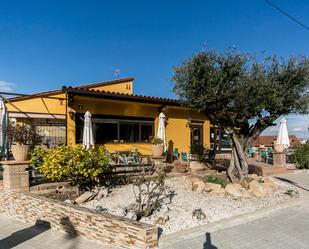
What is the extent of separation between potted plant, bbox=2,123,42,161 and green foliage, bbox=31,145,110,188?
302 mm

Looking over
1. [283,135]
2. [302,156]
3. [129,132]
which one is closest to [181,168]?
[129,132]

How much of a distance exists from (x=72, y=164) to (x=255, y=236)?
496cm

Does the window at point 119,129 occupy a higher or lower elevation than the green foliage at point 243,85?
lower

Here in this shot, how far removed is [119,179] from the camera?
35.5 feet

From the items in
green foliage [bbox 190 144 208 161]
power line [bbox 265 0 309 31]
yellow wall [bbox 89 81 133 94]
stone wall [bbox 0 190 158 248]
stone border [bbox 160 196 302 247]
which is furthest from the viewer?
yellow wall [bbox 89 81 133 94]

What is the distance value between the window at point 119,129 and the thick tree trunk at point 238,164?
262 inches

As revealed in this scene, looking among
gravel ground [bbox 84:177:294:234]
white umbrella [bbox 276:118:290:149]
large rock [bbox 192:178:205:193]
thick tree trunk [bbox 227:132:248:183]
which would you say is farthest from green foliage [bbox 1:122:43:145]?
white umbrella [bbox 276:118:290:149]

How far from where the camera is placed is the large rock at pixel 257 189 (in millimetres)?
10016

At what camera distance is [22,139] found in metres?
9.81

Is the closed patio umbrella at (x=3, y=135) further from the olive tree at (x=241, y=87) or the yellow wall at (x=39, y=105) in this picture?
the olive tree at (x=241, y=87)

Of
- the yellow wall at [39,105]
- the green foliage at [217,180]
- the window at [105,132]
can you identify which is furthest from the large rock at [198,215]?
the yellow wall at [39,105]

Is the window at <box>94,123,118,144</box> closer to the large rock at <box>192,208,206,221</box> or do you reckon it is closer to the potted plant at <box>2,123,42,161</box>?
the potted plant at <box>2,123,42,161</box>

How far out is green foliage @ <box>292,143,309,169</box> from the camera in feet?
60.7

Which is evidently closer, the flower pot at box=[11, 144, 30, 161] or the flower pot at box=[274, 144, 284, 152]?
the flower pot at box=[11, 144, 30, 161]
